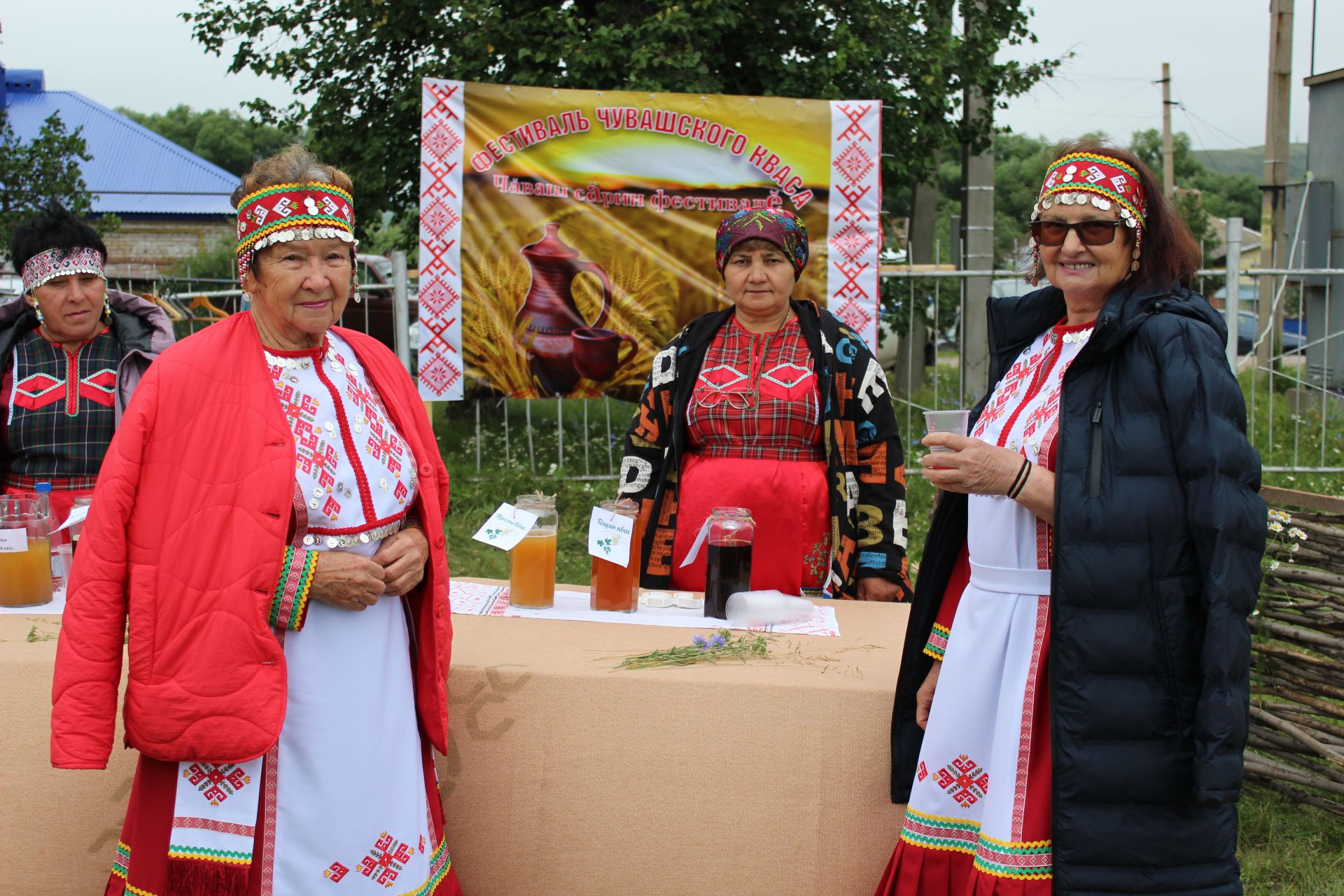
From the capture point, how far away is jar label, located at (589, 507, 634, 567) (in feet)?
9.45

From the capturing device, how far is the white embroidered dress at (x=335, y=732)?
7.18 feet

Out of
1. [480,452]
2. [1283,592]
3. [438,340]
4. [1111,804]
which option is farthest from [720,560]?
[480,452]

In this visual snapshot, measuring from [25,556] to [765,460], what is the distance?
1.99 metres

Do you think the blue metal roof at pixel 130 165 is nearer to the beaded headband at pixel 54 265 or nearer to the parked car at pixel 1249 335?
the parked car at pixel 1249 335

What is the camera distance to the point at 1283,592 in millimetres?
3766

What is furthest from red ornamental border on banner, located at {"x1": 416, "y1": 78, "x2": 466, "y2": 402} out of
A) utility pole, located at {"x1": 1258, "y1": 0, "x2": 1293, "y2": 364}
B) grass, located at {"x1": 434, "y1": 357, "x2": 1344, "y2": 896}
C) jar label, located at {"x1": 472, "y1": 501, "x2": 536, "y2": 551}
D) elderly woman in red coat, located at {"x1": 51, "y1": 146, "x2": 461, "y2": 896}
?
utility pole, located at {"x1": 1258, "y1": 0, "x2": 1293, "y2": 364}

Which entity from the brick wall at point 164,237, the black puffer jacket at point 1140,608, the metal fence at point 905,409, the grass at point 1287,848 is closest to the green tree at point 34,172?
the metal fence at point 905,409

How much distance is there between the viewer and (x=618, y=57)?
7520 mm

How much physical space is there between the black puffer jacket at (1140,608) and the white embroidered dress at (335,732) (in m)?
1.27

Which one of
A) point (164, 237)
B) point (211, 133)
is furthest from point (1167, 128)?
point (211, 133)

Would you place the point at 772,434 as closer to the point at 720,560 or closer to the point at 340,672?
the point at 720,560

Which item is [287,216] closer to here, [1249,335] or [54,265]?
[54,265]

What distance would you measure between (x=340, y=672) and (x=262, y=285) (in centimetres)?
78

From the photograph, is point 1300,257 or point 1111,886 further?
point 1300,257
